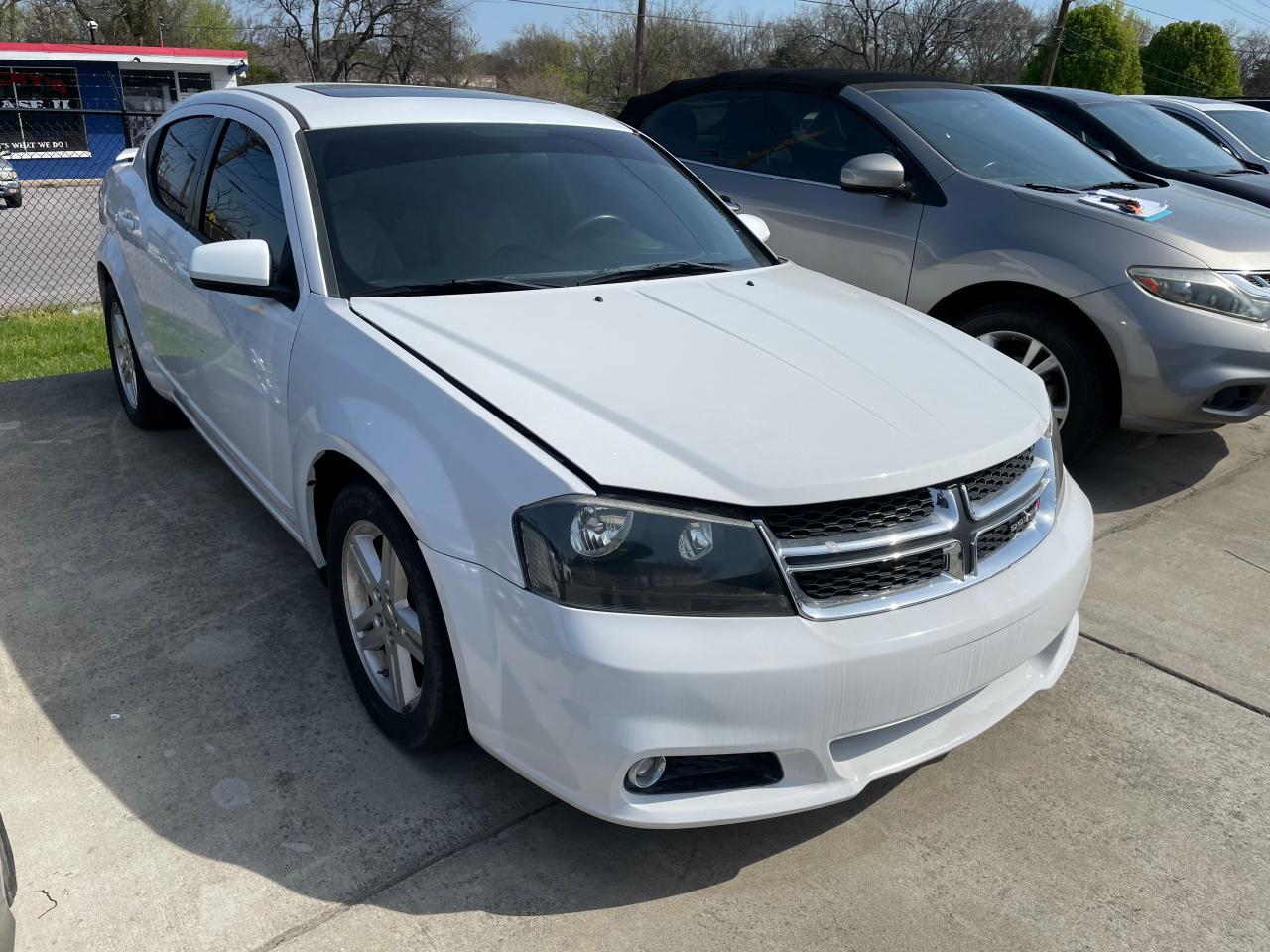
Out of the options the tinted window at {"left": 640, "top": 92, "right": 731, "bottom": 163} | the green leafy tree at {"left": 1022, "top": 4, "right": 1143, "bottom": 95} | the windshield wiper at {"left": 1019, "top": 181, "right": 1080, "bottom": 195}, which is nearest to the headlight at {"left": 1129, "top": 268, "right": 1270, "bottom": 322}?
the windshield wiper at {"left": 1019, "top": 181, "right": 1080, "bottom": 195}

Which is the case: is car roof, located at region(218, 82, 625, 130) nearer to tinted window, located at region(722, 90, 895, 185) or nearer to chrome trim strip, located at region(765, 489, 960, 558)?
tinted window, located at region(722, 90, 895, 185)

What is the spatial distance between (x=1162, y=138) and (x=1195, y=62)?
47170mm

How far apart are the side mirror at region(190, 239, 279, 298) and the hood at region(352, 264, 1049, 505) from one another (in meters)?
0.32

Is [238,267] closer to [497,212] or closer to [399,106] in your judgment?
[497,212]

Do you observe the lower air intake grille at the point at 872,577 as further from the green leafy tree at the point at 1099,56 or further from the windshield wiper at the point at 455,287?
the green leafy tree at the point at 1099,56

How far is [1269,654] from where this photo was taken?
3.37 meters

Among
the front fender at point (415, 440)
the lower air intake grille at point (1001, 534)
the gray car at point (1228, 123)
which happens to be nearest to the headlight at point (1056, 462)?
the lower air intake grille at point (1001, 534)

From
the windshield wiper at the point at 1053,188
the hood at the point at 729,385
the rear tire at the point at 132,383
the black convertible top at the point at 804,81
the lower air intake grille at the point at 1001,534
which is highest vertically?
the black convertible top at the point at 804,81

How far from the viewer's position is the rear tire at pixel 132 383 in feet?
15.7

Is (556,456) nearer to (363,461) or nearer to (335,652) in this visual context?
(363,461)

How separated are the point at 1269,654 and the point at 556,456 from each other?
2.64 meters

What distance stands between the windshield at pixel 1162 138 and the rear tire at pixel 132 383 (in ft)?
21.4

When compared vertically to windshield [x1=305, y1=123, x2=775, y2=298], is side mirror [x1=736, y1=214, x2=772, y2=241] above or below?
below

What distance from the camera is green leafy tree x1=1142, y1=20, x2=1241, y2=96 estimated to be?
46.4 m
